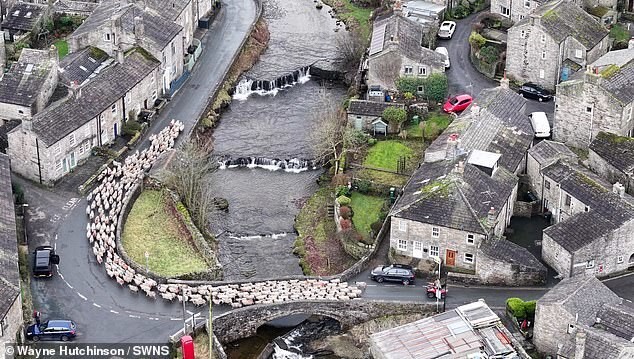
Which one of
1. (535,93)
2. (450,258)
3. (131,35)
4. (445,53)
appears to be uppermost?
(131,35)

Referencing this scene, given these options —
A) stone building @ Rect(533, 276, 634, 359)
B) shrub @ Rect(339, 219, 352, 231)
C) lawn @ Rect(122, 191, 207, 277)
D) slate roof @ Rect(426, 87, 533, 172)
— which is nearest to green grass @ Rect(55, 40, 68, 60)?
lawn @ Rect(122, 191, 207, 277)

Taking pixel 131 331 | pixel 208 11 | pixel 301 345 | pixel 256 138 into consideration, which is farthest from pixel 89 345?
pixel 208 11

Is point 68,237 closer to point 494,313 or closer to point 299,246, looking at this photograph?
point 299,246

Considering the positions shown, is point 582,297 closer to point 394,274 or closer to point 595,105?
point 394,274

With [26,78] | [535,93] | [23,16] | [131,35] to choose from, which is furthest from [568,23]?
[23,16]

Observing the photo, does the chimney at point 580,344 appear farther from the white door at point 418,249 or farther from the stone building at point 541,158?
the stone building at point 541,158

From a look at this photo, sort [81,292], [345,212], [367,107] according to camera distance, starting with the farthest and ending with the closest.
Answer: [367,107] → [345,212] → [81,292]

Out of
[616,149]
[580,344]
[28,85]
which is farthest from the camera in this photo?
[28,85]
